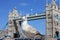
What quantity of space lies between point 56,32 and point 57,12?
14.6 feet

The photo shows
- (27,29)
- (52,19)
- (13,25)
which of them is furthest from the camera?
(13,25)

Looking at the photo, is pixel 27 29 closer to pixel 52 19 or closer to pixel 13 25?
pixel 52 19

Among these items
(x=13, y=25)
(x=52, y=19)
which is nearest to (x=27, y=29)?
(x=52, y=19)

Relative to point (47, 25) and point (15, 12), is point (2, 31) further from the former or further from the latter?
point (47, 25)

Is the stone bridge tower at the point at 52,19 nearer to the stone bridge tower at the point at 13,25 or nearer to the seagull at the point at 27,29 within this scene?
the stone bridge tower at the point at 13,25

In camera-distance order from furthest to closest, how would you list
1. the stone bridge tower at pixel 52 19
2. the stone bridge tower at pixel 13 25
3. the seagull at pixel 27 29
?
the stone bridge tower at pixel 13 25, the stone bridge tower at pixel 52 19, the seagull at pixel 27 29

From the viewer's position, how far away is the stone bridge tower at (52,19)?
45062 millimetres

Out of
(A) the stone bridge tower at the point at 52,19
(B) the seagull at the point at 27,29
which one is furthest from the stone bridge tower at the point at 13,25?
(B) the seagull at the point at 27,29

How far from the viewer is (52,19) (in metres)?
45.2

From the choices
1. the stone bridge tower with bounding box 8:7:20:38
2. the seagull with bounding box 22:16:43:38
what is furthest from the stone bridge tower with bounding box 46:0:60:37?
the seagull with bounding box 22:16:43:38

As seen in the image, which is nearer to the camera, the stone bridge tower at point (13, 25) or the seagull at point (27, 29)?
the seagull at point (27, 29)

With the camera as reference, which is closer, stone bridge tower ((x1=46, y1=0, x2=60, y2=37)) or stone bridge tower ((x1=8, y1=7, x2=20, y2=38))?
stone bridge tower ((x1=46, y1=0, x2=60, y2=37))

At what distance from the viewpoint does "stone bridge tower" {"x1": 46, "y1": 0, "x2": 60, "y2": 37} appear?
45.1 metres

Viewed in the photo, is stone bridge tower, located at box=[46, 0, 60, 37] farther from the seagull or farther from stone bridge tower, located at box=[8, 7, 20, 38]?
the seagull
